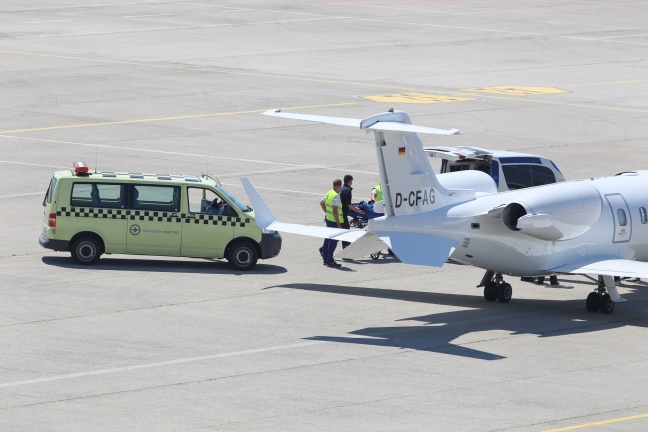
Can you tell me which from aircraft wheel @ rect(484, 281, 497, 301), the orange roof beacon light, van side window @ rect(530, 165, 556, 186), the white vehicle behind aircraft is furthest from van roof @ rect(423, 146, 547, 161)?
the orange roof beacon light

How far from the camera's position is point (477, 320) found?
2752 cm

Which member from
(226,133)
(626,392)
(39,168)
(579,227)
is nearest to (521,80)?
(226,133)

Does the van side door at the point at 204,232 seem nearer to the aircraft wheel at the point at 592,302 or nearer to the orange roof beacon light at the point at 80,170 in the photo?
the orange roof beacon light at the point at 80,170

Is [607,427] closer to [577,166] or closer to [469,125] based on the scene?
[577,166]

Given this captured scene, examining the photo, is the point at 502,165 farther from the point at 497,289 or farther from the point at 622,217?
the point at 497,289

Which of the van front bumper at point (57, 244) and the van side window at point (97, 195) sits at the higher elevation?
the van side window at point (97, 195)

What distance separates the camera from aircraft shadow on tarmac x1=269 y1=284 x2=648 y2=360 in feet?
83.9

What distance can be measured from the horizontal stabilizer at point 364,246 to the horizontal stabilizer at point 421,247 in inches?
23.2

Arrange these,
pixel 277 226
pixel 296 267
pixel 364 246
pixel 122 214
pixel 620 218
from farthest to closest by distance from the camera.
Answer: pixel 296 267
pixel 122 214
pixel 277 226
pixel 620 218
pixel 364 246

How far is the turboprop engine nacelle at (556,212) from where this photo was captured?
90.2 ft

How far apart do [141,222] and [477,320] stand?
9.04 metres

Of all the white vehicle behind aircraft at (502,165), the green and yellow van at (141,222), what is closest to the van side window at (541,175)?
the white vehicle behind aircraft at (502,165)

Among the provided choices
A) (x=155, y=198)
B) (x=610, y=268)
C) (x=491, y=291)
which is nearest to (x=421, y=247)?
(x=491, y=291)

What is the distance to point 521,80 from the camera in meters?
63.1
